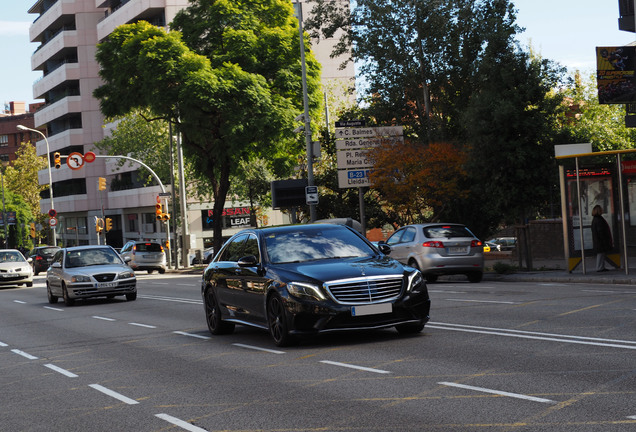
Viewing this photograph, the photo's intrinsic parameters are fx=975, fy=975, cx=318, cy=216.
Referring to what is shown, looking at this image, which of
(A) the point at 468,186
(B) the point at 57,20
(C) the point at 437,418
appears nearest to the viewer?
(C) the point at 437,418

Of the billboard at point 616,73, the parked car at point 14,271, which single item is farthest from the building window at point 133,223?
the billboard at point 616,73

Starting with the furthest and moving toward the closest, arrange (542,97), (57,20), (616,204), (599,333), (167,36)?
(57,20)
(167,36)
(542,97)
(616,204)
(599,333)

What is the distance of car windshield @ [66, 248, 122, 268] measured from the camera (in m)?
26.3

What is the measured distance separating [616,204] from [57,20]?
7675 centimetres

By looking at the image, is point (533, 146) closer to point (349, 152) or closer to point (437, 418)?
point (349, 152)

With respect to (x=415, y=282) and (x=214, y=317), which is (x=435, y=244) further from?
(x=415, y=282)

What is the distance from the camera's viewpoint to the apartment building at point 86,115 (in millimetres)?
77688

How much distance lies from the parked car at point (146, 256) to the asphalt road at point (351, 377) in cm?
3134

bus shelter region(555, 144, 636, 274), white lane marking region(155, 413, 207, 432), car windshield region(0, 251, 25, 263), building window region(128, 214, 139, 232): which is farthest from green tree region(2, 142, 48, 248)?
white lane marking region(155, 413, 207, 432)

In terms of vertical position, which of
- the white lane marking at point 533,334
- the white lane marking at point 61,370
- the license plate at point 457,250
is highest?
the license plate at point 457,250

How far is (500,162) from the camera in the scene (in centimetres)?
2789

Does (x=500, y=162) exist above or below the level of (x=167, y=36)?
below

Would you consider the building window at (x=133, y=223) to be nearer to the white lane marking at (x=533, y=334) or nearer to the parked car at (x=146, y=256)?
the parked car at (x=146, y=256)

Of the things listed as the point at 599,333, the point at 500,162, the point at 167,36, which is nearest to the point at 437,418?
the point at 599,333
